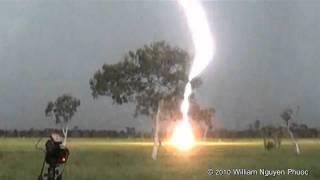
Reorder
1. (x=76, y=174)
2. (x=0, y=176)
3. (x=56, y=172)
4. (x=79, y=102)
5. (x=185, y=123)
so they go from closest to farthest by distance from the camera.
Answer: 1. (x=56, y=172)
2. (x=0, y=176)
3. (x=76, y=174)
4. (x=185, y=123)
5. (x=79, y=102)

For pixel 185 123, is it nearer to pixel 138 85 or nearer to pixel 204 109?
pixel 204 109

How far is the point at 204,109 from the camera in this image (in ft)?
185

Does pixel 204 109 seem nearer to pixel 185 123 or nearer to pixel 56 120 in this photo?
pixel 185 123

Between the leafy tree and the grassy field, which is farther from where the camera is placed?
the leafy tree

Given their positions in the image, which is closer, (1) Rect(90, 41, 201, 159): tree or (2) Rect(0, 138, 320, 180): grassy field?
(2) Rect(0, 138, 320, 180): grassy field

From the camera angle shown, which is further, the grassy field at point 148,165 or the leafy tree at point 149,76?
the leafy tree at point 149,76

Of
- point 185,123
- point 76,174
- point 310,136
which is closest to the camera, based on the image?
point 76,174

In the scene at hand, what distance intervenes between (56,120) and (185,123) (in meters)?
30.8

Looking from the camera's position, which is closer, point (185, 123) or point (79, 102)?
point (185, 123)

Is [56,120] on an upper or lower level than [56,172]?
upper

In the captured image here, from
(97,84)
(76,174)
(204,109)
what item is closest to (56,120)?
(204,109)

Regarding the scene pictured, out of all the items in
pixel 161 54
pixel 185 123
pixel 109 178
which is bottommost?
pixel 109 178

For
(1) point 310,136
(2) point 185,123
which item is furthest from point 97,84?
(1) point 310,136

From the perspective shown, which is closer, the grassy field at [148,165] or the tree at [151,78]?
the grassy field at [148,165]
